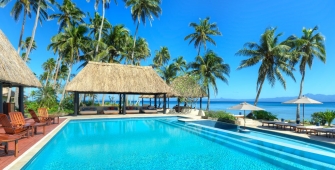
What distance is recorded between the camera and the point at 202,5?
17375 mm

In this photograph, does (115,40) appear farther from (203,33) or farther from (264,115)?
(264,115)

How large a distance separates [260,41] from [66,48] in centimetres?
1666

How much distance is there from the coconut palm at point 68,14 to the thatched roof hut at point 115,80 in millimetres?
7680

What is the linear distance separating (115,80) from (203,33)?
42.2 feet

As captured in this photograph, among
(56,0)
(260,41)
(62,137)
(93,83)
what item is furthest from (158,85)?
(56,0)

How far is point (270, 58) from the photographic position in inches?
672

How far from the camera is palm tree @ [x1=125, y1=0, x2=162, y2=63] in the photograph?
23.9 meters

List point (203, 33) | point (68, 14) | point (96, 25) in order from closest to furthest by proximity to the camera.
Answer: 1. point (68, 14)
2. point (96, 25)
3. point (203, 33)

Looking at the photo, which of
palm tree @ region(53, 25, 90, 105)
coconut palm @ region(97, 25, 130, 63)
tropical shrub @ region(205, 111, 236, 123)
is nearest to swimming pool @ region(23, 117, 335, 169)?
tropical shrub @ region(205, 111, 236, 123)

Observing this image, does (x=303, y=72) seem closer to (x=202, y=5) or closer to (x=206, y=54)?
(x=206, y=54)

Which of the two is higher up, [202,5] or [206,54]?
[202,5]

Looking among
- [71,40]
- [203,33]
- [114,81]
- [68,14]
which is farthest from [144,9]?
[114,81]

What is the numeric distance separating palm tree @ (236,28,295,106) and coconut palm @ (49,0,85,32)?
16.8 meters

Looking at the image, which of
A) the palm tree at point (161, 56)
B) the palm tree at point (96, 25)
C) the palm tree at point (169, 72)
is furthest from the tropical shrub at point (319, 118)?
the palm tree at point (161, 56)
